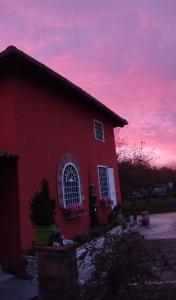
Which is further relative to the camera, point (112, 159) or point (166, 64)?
point (112, 159)

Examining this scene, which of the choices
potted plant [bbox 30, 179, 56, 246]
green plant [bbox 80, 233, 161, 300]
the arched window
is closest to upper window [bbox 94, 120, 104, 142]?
the arched window

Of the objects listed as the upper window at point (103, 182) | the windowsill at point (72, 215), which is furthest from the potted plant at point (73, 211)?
the upper window at point (103, 182)

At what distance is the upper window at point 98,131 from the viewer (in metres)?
14.6

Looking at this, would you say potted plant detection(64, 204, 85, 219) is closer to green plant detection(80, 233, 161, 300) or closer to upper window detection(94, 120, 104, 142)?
upper window detection(94, 120, 104, 142)

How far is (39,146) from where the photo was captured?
989 cm

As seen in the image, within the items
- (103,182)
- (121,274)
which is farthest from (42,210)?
(103,182)

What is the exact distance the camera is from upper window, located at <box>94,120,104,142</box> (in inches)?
574

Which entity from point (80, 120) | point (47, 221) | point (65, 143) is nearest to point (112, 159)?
point (80, 120)

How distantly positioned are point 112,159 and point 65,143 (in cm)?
528

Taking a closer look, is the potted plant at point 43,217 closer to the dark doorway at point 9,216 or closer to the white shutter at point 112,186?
the dark doorway at point 9,216

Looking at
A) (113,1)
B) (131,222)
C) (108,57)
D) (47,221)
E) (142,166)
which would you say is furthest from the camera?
(142,166)

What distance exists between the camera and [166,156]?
5484 centimetres

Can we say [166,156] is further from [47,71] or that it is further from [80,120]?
[47,71]

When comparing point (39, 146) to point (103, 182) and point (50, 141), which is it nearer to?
point (50, 141)
